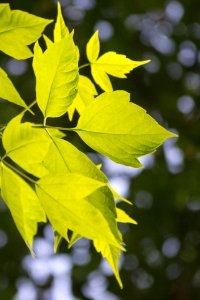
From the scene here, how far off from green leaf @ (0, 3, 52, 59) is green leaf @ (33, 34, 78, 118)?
0.07 meters

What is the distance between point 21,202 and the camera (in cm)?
42

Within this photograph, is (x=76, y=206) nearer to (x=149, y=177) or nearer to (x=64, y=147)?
(x=64, y=147)

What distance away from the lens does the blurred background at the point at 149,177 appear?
2.02 meters

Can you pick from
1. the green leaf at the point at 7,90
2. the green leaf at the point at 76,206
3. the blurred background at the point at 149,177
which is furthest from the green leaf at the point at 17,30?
the blurred background at the point at 149,177

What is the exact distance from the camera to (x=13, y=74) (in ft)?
6.96

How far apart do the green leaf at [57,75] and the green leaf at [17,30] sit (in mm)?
66

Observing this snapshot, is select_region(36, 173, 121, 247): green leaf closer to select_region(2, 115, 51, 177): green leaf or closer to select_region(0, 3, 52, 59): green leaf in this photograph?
select_region(2, 115, 51, 177): green leaf

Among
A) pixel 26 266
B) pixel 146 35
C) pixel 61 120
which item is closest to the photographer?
pixel 61 120

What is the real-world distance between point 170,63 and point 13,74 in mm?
657

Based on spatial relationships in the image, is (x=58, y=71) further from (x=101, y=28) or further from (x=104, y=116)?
(x=101, y=28)

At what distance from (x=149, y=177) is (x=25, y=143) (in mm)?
1742

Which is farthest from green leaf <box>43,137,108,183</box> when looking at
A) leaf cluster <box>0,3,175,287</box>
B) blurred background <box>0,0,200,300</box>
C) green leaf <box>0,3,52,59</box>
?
blurred background <box>0,0,200,300</box>

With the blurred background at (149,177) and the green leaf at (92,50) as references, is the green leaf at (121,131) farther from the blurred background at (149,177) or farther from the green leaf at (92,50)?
the blurred background at (149,177)

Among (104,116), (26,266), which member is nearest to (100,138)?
(104,116)
